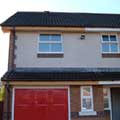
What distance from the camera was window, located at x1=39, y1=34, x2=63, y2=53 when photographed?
571 inches

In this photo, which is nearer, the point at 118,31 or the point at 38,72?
the point at 38,72

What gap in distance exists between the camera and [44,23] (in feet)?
49.2

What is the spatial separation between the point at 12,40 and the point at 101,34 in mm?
5425

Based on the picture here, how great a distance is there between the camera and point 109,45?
1496 centimetres

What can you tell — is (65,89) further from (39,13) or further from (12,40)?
(39,13)

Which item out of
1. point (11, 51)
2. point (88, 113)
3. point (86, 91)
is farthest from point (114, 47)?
point (11, 51)

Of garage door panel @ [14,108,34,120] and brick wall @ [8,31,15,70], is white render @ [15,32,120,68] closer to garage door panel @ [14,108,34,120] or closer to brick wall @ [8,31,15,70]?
brick wall @ [8,31,15,70]

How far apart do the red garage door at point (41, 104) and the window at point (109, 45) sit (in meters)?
3.81

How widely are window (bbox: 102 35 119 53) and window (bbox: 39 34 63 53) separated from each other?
2.68 m

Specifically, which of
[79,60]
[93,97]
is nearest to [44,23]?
[79,60]

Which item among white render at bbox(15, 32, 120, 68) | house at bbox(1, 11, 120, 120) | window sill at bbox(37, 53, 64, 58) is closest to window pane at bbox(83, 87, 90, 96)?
house at bbox(1, 11, 120, 120)

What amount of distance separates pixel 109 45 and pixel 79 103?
4.25 meters

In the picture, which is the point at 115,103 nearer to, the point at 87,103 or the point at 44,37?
the point at 87,103

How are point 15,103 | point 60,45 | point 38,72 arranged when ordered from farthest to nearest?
1. point 60,45
2. point 38,72
3. point 15,103
